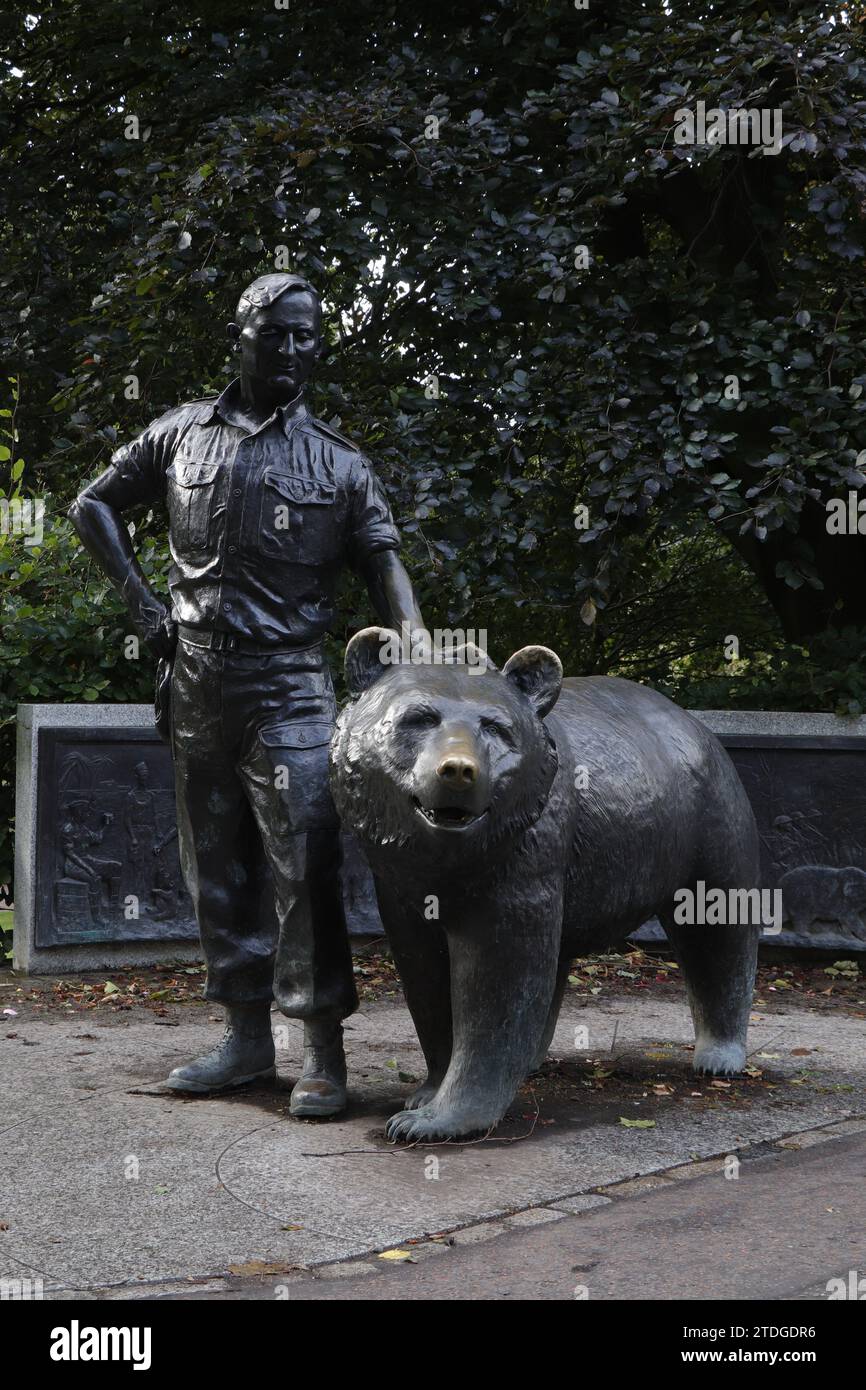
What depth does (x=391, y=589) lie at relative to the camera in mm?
4852

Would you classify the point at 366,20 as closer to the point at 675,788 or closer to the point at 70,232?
the point at 70,232

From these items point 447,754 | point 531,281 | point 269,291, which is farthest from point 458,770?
point 531,281

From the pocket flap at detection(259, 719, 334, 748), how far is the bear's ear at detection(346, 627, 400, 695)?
37 cm

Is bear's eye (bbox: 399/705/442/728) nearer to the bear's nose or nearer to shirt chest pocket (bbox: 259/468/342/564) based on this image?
the bear's nose

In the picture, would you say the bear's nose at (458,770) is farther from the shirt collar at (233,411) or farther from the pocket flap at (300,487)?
the shirt collar at (233,411)

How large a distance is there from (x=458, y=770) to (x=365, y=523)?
4.25 ft

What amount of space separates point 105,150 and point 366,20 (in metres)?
1.86

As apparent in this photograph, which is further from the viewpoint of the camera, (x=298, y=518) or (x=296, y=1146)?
(x=298, y=518)

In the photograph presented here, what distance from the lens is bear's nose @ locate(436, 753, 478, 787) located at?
389cm

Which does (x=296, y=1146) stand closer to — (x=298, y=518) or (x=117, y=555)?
(x=298, y=518)

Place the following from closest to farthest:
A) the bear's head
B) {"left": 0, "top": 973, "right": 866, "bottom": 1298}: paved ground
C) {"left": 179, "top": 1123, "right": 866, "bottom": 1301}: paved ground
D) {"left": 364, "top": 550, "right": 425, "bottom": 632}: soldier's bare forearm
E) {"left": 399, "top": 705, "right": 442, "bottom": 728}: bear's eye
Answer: {"left": 179, "top": 1123, "right": 866, "bottom": 1301}: paved ground → {"left": 0, "top": 973, "right": 866, "bottom": 1298}: paved ground → the bear's head → {"left": 399, "top": 705, "right": 442, "bottom": 728}: bear's eye → {"left": 364, "top": 550, "right": 425, "bottom": 632}: soldier's bare forearm

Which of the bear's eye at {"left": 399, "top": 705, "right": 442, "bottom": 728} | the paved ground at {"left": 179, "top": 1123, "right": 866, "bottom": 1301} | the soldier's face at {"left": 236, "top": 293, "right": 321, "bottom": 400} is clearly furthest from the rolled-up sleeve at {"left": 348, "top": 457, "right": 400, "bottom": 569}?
the paved ground at {"left": 179, "top": 1123, "right": 866, "bottom": 1301}

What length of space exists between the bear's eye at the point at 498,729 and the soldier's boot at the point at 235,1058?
1.59m

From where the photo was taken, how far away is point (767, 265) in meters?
9.28
